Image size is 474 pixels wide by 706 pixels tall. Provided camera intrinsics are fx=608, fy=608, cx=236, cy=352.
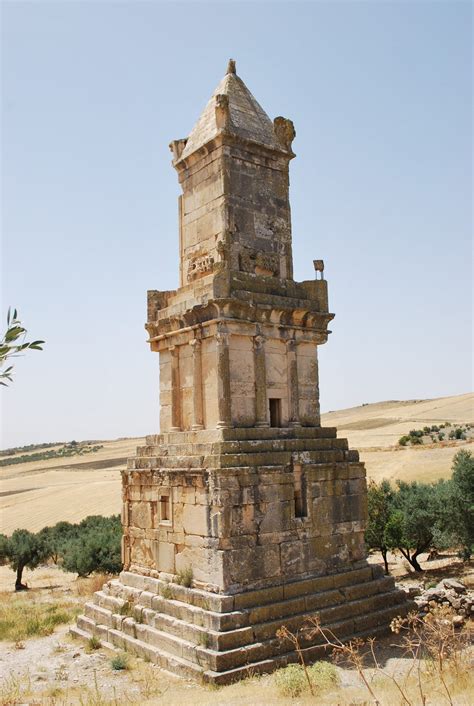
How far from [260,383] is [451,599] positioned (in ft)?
20.2

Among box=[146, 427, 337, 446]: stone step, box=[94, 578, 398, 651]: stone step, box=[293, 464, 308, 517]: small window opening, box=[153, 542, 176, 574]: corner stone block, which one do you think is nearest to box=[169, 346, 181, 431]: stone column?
box=[146, 427, 337, 446]: stone step

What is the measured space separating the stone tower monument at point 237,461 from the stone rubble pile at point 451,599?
952 mm

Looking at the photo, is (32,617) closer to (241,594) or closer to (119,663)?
(119,663)

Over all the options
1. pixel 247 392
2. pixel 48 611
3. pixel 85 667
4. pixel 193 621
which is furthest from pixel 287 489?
pixel 48 611

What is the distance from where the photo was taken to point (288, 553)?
11141mm

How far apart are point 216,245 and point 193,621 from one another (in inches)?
274

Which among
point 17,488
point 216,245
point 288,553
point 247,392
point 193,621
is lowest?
point 17,488

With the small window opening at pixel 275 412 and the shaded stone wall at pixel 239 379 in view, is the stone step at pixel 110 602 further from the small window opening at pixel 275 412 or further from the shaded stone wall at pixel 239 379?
the small window opening at pixel 275 412

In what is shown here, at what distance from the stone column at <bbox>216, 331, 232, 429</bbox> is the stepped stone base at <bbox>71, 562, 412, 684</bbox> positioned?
3.04m

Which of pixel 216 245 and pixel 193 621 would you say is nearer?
pixel 193 621

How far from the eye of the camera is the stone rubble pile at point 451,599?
1236cm

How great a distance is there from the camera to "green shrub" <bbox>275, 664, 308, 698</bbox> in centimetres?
848

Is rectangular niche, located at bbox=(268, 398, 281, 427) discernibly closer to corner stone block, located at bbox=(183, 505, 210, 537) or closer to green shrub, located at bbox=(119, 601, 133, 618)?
corner stone block, located at bbox=(183, 505, 210, 537)

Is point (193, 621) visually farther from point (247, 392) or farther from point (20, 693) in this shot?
point (247, 392)
